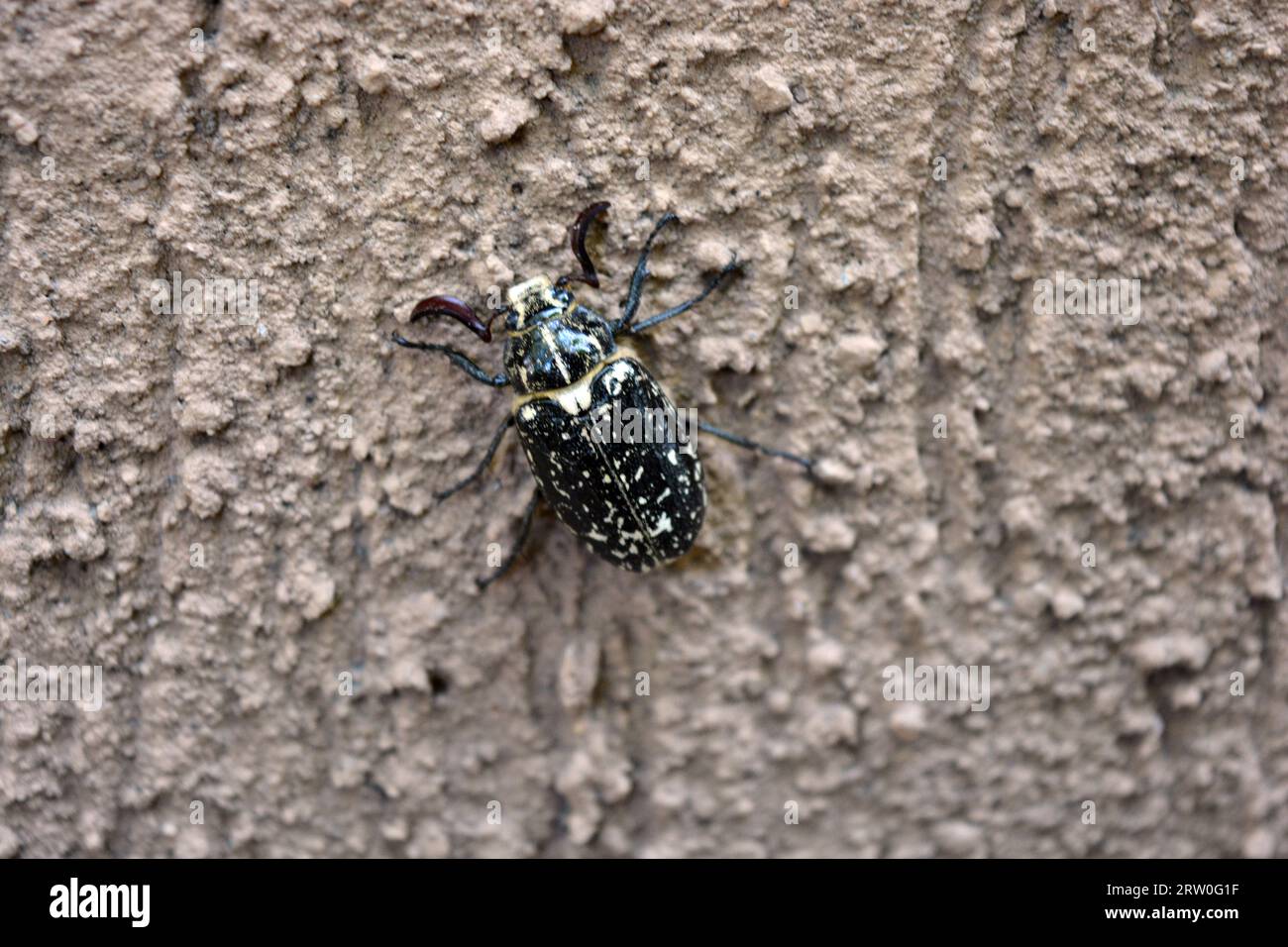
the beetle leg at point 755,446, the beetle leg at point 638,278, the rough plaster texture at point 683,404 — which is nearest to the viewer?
the rough plaster texture at point 683,404

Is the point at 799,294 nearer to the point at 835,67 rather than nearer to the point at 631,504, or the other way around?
the point at 835,67

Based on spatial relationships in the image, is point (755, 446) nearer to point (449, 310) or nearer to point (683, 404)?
point (683, 404)

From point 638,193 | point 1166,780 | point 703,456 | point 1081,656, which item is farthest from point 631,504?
point 1166,780

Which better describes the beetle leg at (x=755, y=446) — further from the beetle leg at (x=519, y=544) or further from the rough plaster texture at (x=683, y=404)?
the beetle leg at (x=519, y=544)

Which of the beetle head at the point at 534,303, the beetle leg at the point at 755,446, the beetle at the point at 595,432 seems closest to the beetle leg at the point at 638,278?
the beetle at the point at 595,432

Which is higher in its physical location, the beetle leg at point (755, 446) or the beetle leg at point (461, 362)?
the beetle leg at point (461, 362)

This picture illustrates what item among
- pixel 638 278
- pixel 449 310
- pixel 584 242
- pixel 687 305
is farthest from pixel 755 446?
pixel 449 310
